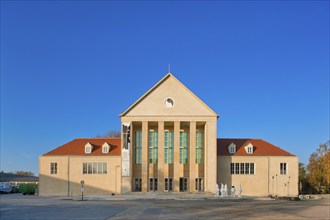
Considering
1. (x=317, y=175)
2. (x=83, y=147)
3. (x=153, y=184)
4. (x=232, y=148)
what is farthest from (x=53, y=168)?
(x=317, y=175)

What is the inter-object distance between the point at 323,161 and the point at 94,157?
1696 inches

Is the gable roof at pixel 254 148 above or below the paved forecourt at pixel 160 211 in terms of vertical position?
above

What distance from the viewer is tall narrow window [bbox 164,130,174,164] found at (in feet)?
201

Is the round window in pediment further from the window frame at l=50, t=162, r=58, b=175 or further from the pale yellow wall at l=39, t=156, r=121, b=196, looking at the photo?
the window frame at l=50, t=162, r=58, b=175

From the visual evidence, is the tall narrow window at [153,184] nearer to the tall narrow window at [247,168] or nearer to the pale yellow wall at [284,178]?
the tall narrow window at [247,168]

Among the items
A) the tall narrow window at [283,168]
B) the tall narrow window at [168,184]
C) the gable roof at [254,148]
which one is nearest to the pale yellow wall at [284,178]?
the tall narrow window at [283,168]

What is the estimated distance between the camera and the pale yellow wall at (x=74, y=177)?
201ft

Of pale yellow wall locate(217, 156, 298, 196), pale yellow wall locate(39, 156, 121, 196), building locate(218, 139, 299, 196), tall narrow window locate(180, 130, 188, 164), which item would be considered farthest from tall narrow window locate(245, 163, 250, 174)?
pale yellow wall locate(39, 156, 121, 196)

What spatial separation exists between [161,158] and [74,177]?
43.9 feet

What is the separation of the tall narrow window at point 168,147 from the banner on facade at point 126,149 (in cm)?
567

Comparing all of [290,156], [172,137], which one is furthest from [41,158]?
[290,156]

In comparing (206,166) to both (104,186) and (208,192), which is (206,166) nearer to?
(208,192)

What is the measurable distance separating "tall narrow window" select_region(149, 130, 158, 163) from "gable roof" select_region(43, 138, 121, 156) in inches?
196

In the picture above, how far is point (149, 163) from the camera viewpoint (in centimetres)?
6122
